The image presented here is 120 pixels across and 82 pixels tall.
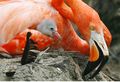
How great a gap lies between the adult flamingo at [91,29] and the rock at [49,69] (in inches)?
6.7

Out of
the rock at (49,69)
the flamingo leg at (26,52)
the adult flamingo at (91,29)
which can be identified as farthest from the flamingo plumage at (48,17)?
the flamingo leg at (26,52)

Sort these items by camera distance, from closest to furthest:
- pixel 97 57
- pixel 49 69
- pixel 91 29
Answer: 1. pixel 49 69
2. pixel 97 57
3. pixel 91 29

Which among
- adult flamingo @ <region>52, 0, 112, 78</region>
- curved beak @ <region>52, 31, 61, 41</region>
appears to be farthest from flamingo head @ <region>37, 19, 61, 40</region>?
adult flamingo @ <region>52, 0, 112, 78</region>

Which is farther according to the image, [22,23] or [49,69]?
[22,23]

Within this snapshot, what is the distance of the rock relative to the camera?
5.48m

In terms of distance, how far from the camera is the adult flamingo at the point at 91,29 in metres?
5.89

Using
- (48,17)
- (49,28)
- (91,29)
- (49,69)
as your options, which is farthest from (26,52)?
(91,29)

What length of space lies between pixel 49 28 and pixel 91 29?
426mm

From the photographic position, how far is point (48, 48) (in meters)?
6.29

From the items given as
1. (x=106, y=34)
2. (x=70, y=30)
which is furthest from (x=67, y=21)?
(x=106, y=34)

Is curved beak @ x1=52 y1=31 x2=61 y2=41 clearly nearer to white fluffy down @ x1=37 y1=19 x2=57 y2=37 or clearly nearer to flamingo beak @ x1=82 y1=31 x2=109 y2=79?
white fluffy down @ x1=37 y1=19 x2=57 y2=37

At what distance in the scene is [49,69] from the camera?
5707 mm

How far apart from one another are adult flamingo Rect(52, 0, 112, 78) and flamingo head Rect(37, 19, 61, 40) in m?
0.29

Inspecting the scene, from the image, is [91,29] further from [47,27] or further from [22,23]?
[22,23]
